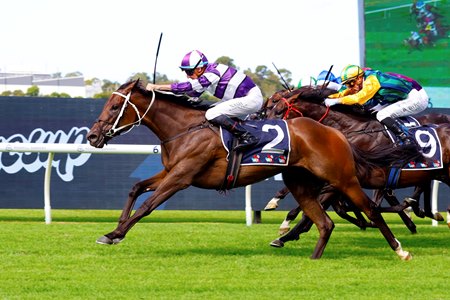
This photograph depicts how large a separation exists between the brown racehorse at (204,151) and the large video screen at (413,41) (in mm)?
9084

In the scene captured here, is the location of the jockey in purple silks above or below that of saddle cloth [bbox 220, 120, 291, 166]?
above

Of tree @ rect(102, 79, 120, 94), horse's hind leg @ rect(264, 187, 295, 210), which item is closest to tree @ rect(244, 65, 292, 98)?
tree @ rect(102, 79, 120, 94)

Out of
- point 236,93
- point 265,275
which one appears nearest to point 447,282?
point 265,275

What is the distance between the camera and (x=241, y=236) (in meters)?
9.48

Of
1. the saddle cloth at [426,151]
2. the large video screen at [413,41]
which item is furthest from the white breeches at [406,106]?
the large video screen at [413,41]

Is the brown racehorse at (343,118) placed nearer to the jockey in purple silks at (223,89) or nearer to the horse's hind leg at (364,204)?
the horse's hind leg at (364,204)

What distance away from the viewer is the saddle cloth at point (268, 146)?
7.80 meters

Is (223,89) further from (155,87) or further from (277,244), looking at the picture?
(277,244)

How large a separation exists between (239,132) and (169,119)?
0.65 m

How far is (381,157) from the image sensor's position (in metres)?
8.58

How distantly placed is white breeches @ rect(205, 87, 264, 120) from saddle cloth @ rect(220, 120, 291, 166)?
0.59 ft

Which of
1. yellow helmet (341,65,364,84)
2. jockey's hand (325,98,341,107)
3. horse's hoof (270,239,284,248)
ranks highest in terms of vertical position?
yellow helmet (341,65,364,84)

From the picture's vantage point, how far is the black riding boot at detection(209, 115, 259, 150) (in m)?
7.80

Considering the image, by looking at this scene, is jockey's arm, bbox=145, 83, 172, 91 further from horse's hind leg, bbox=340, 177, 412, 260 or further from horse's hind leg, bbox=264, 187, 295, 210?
horse's hind leg, bbox=264, 187, 295, 210
